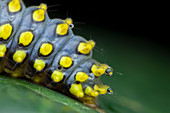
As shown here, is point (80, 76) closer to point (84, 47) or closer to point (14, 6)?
point (84, 47)

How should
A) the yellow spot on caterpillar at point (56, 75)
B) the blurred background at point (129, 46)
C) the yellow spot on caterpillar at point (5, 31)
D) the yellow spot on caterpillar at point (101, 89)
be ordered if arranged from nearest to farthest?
the yellow spot on caterpillar at point (5, 31) < the yellow spot on caterpillar at point (56, 75) < the yellow spot on caterpillar at point (101, 89) < the blurred background at point (129, 46)

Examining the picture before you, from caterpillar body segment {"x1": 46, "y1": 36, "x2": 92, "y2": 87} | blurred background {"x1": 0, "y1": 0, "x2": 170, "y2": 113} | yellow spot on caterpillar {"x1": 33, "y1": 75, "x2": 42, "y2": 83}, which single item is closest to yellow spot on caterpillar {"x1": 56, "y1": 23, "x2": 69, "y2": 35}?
caterpillar body segment {"x1": 46, "y1": 36, "x2": 92, "y2": 87}

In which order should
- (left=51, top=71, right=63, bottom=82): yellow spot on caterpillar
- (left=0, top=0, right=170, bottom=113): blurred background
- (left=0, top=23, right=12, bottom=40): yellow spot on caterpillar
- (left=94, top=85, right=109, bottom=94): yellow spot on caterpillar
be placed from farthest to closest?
(left=0, top=0, right=170, bottom=113): blurred background → (left=94, top=85, right=109, bottom=94): yellow spot on caterpillar → (left=51, top=71, right=63, bottom=82): yellow spot on caterpillar → (left=0, top=23, right=12, bottom=40): yellow spot on caterpillar

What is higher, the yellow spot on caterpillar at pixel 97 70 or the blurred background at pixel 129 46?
the blurred background at pixel 129 46

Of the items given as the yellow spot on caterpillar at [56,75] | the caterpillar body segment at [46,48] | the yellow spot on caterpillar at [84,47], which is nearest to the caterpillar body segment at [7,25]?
the caterpillar body segment at [46,48]

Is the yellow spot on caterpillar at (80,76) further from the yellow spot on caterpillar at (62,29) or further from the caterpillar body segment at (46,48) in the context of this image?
the yellow spot on caterpillar at (62,29)

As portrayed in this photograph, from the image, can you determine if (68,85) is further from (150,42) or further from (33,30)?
(150,42)

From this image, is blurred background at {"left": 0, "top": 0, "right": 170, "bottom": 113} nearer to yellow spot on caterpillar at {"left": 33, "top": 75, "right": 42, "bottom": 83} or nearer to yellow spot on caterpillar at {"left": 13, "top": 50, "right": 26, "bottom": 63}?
yellow spot on caterpillar at {"left": 33, "top": 75, "right": 42, "bottom": 83}

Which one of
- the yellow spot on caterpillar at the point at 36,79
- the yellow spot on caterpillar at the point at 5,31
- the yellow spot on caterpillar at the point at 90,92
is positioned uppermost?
the yellow spot on caterpillar at the point at 5,31

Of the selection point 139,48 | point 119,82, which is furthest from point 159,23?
point 119,82
